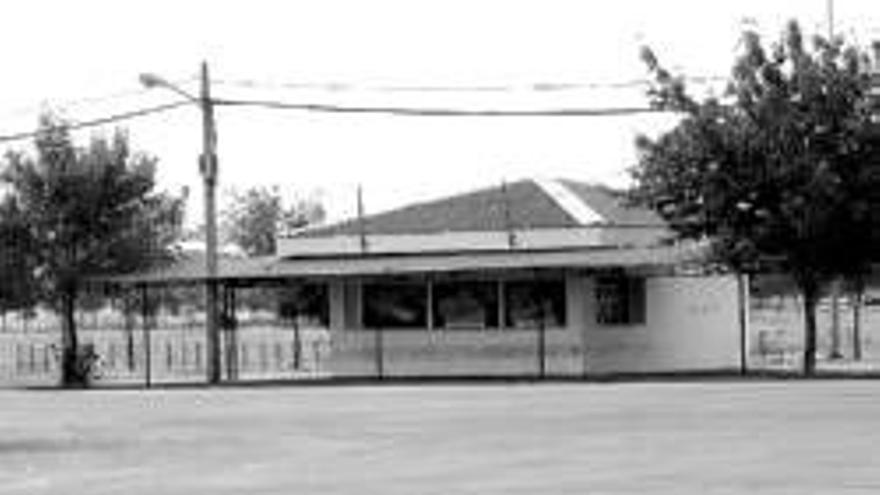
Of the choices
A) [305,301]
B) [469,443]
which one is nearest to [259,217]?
[305,301]

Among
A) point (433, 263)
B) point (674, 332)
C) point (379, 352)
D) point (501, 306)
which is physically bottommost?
point (379, 352)

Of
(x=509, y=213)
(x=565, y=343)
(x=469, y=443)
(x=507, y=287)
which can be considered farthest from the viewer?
(x=509, y=213)

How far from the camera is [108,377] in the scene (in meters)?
54.1

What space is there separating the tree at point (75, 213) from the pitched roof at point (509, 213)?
4289 millimetres

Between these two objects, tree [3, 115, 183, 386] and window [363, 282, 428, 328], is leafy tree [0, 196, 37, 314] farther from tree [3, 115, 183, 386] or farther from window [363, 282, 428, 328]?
window [363, 282, 428, 328]

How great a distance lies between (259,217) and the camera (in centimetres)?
13012

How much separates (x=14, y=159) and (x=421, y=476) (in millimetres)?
33255

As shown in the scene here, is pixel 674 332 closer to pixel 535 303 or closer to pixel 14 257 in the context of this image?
pixel 535 303

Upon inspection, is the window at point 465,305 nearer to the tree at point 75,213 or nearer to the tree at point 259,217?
the tree at point 75,213

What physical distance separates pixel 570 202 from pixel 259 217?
81852 millimetres

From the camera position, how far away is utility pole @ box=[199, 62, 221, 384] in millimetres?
47350

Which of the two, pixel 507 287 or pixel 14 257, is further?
pixel 14 257

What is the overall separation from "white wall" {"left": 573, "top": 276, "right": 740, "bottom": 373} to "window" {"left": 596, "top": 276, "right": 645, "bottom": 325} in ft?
0.66

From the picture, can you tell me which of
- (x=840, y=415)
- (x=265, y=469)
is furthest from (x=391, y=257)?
(x=265, y=469)
